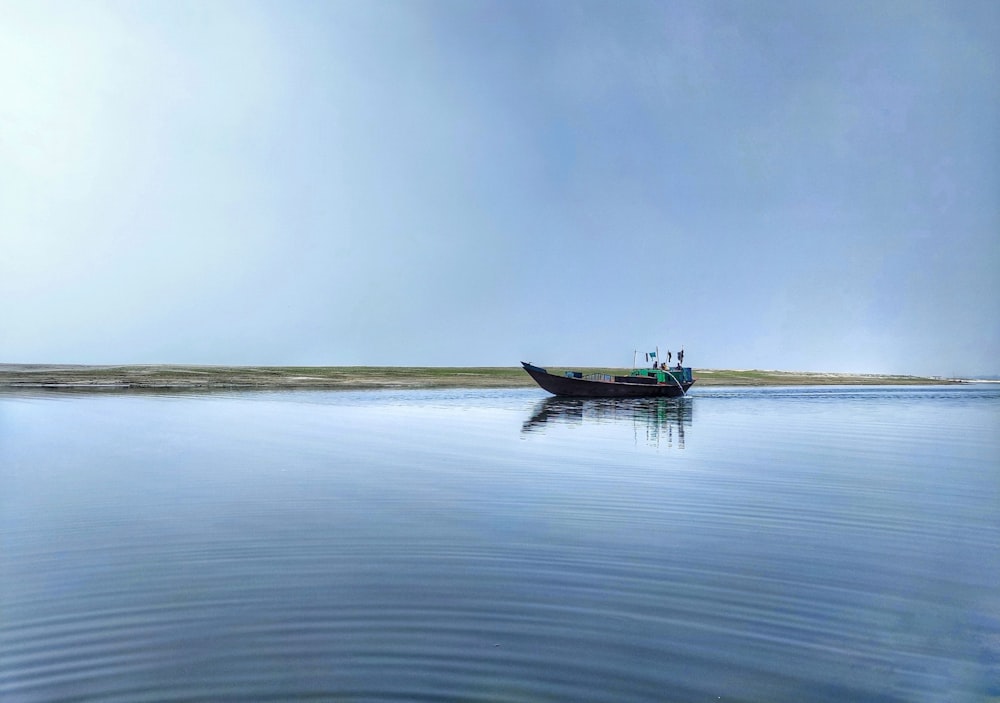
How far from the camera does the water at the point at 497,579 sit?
18.6 feet

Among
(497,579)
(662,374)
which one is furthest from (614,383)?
(497,579)

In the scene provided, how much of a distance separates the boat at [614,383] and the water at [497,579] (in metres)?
47.0

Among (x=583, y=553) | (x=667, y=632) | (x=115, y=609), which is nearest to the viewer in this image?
(x=667, y=632)

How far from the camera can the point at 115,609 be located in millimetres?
7305

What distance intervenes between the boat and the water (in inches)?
1849

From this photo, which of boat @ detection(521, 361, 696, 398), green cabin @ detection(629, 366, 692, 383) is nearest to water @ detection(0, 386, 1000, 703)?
boat @ detection(521, 361, 696, 398)

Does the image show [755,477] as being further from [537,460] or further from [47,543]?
[47,543]

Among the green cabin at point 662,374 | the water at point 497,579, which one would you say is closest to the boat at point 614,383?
the green cabin at point 662,374

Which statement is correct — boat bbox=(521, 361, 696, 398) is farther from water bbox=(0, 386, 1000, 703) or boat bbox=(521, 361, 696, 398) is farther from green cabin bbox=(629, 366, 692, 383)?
water bbox=(0, 386, 1000, 703)

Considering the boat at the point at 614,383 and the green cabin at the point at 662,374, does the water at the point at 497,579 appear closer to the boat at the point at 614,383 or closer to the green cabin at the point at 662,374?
the boat at the point at 614,383

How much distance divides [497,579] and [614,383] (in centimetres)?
5928

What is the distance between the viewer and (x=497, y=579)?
331 inches

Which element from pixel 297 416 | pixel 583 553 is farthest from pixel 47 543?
pixel 297 416

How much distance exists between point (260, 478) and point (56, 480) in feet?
15.2
